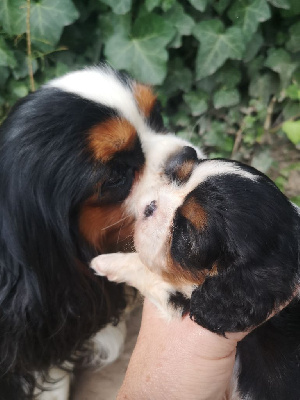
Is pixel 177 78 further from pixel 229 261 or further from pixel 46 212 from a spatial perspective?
pixel 229 261

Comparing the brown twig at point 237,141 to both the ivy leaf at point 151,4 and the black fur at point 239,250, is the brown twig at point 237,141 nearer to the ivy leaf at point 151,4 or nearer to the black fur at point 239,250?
the ivy leaf at point 151,4

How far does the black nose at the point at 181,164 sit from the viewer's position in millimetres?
1790

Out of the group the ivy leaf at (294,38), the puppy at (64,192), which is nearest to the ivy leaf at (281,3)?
the ivy leaf at (294,38)

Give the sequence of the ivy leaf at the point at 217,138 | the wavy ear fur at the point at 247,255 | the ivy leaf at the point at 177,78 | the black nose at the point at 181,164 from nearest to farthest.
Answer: the wavy ear fur at the point at 247,255 → the black nose at the point at 181,164 → the ivy leaf at the point at 177,78 → the ivy leaf at the point at 217,138

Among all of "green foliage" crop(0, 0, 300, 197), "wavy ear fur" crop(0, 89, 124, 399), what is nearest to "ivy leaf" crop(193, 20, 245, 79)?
"green foliage" crop(0, 0, 300, 197)

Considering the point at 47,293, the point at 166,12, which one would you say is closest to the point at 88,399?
the point at 47,293

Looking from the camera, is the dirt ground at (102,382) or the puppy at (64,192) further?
the dirt ground at (102,382)

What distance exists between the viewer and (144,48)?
9.50 feet

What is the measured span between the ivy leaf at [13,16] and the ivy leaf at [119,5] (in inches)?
17.6

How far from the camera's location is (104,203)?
1.88m

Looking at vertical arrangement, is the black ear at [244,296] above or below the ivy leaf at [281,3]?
below

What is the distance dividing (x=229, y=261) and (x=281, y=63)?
2038 mm

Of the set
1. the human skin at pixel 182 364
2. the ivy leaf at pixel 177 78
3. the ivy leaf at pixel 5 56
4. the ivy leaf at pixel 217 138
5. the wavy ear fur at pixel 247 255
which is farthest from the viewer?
the ivy leaf at pixel 217 138

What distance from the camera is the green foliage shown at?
114 inches
